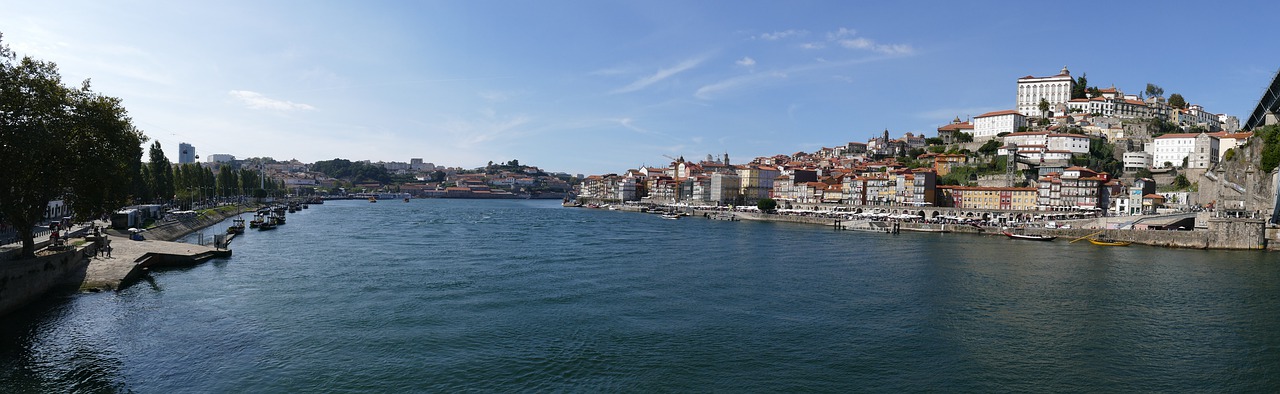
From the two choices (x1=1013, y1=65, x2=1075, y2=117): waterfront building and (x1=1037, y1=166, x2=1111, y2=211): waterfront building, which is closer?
(x1=1037, y1=166, x2=1111, y2=211): waterfront building

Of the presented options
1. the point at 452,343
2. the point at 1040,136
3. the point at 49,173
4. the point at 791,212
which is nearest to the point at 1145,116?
the point at 1040,136

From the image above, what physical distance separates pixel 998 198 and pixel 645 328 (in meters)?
49.1

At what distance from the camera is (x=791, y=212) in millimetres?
60688

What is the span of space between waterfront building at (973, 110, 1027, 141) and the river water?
1959 inches

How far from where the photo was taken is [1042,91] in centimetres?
7806

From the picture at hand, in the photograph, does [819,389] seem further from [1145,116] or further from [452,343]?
[1145,116]

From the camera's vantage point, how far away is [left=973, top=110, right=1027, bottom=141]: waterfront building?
2741 inches

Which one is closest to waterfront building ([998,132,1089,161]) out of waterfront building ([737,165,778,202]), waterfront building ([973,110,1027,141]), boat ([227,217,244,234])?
waterfront building ([973,110,1027,141])

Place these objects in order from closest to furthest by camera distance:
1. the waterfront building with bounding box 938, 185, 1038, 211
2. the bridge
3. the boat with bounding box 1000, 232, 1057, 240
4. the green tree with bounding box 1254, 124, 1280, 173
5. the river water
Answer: the river water
the green tree with bounding box 1254, 124, 1280, 173
the boat with bounding box 1000, 232, 1057, 240
the bridge
the waterfront building with bounding box 938, 185, 1038, 211

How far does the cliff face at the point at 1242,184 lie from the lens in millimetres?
34969

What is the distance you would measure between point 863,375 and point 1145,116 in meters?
79.4

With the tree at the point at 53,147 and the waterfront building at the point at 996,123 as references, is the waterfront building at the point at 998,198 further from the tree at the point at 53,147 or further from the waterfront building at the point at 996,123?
the tree at the point at 53,147

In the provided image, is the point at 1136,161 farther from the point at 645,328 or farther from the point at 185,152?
the point at 185,152

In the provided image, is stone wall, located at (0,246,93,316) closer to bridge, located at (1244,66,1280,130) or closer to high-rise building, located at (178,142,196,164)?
bridge, located at (1244,66,1280,130)
